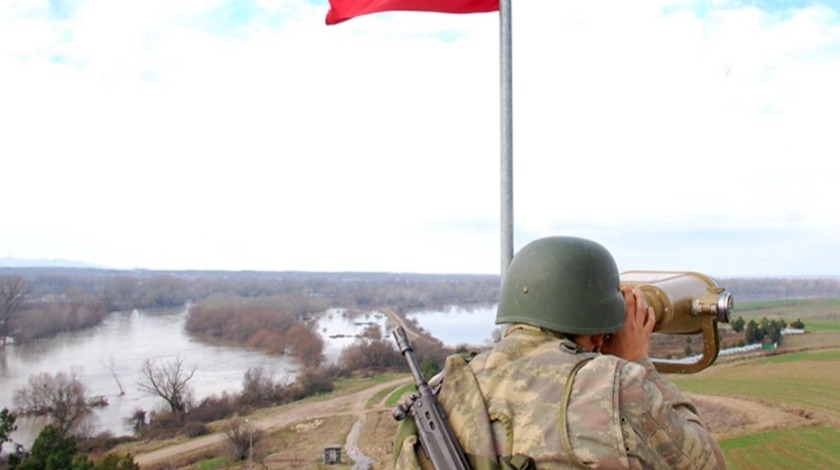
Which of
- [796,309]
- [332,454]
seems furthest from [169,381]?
[796,309]

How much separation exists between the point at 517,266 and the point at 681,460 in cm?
64

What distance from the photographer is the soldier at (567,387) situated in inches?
61.1

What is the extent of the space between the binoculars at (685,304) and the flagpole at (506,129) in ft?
2.59

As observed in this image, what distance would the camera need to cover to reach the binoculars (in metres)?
2.14

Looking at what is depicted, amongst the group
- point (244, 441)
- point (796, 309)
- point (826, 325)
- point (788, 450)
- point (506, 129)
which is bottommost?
point (244, 441)

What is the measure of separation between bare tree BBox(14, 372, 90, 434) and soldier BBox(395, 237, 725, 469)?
1681 cm

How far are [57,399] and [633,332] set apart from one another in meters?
18.6

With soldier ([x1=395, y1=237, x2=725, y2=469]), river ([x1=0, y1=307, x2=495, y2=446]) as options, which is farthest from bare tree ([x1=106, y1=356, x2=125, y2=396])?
soldier ([x1=395, y1=237, x2=725, y2=469])

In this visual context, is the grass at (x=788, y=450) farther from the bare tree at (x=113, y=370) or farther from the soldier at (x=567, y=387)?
the bare tree at (x=113, y=370)

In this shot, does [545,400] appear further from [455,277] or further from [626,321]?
[455,277]

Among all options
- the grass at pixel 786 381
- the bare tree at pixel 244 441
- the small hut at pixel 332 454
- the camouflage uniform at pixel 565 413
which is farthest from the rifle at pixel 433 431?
the bare tree at pixel 244 441

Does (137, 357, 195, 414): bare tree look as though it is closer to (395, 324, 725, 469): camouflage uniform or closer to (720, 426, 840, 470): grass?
(720, 426, 840, 470): grass

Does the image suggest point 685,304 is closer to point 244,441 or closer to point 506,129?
point 506,129

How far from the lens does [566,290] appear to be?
1.85 m
